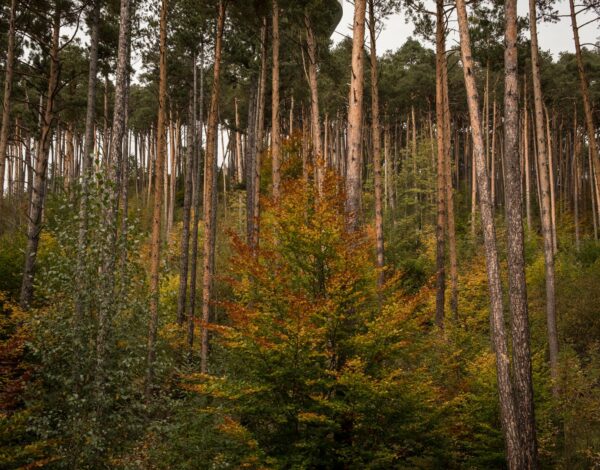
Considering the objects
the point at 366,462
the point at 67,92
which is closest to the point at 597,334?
the point at 366,462

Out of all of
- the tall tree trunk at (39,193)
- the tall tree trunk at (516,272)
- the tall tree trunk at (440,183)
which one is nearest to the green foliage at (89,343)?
the tall tree trunk at (39,193)

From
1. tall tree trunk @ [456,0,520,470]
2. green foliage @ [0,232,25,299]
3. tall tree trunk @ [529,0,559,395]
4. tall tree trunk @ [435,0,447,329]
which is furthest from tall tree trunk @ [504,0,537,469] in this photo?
green foliage @ [0,232,25,299]

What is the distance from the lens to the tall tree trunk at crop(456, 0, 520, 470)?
8.12 metres

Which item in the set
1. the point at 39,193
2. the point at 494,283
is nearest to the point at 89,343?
the point at 494,283

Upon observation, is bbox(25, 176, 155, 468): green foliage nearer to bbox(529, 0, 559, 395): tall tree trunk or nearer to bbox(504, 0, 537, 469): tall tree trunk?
bbox(504, 0, 537, 469): tall tree trunk

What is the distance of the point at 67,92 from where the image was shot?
82.8 feet

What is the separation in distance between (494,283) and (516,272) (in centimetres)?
43

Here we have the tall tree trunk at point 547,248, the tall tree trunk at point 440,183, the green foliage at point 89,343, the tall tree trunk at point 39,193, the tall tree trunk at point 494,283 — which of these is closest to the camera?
the green foliage at point 89,343

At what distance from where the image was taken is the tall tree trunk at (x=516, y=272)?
26.9 feet

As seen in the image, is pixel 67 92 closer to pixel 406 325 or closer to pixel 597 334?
pixel 406 325

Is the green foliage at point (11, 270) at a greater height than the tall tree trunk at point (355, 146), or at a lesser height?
lesser

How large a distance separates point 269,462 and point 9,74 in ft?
41.7

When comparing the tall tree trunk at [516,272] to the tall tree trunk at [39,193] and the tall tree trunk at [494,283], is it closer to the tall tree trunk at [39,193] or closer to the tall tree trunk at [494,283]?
the tall tree trunk at [494,283]

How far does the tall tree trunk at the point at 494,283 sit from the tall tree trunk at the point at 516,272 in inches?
7.4
